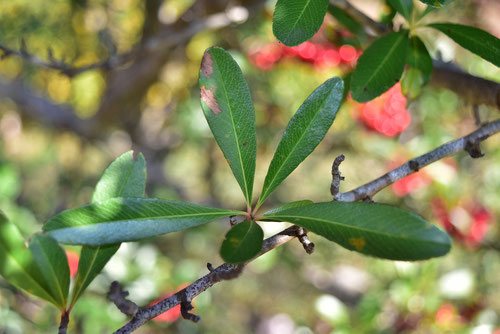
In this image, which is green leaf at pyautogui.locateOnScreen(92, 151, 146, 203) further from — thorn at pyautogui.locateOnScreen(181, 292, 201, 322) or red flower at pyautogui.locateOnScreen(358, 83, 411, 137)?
red flower at pyautogui.locateOnScreen(358, 83, 411, 137)

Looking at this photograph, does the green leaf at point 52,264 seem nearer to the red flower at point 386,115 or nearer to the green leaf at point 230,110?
the green leaf at point 230,110

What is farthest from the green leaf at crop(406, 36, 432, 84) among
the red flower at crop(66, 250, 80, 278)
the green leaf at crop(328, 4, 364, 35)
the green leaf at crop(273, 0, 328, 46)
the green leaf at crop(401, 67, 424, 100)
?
the red flower at crop(66, 250, 80, 278)

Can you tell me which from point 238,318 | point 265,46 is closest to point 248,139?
point 265,46

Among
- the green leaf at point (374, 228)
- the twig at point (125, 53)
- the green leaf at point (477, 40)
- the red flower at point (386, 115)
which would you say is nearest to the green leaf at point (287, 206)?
the green leaf at point (374, 228)

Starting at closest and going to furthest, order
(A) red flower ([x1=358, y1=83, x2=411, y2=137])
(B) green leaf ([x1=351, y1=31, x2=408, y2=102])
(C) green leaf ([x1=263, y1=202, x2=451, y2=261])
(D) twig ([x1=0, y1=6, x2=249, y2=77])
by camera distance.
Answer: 1. (C) green leaf ([x1=263, y1=202, x2=451, y2=261])
2. (B) green leaf ([x1=351, y1=31, x2=408, y2=102])
3. (D) twig ([x1=0, y1=6, x2=249, y2=77])
4. (A) red flower ([x1=358, y1=83, x2=411, y2=137])

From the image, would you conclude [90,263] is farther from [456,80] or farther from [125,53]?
[125,53]

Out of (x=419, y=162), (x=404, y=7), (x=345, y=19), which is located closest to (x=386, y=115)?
(x=345, y=19)

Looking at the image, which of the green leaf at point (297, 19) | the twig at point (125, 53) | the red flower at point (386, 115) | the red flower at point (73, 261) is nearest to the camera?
the green leaf at point (297, 19)
